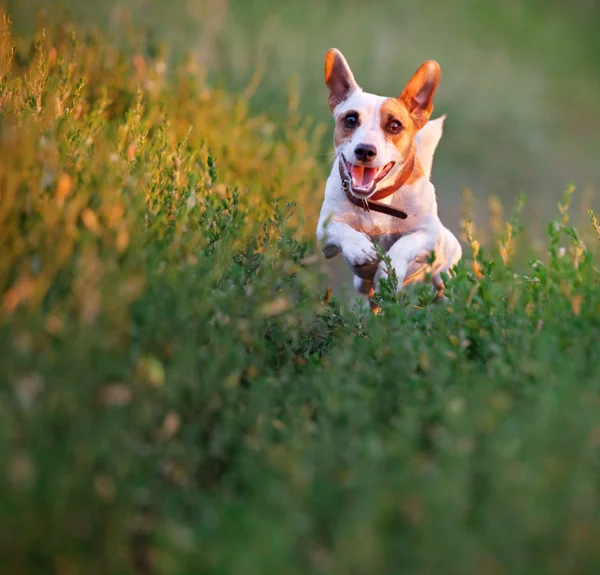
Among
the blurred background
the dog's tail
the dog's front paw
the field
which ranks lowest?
the field

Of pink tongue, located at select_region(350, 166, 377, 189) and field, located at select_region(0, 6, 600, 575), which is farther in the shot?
pink tongue, located at select_region(350, 166, 377, 189)

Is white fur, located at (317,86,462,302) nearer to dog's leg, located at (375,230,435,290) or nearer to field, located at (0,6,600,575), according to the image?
dog's leg, located at (375,230,435,290)

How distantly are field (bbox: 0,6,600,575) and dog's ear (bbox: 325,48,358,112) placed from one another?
1241 millimetres

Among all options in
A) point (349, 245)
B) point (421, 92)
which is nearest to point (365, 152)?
point (349, 245)

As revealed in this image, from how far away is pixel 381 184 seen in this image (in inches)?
171

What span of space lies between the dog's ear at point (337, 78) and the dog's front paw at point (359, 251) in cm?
98

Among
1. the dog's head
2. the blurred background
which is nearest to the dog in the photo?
the dog's head

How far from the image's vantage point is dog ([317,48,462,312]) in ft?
13.5

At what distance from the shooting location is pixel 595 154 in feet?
33.1

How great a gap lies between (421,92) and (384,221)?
715mm

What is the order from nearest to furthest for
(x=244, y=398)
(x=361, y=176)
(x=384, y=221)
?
1. (x=244, y=398)
2. (x=361, y=176)
3. (x=384, y=221)

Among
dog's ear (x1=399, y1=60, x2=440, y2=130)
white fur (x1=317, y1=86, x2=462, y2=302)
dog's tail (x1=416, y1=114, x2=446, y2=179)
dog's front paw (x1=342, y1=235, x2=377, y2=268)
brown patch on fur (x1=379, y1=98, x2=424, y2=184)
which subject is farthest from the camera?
dog's tail (x1=416, y1=114, x2=446, y2=179)

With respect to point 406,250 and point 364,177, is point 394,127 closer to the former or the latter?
point 364,177

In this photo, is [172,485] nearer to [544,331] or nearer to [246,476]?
[246,476]
